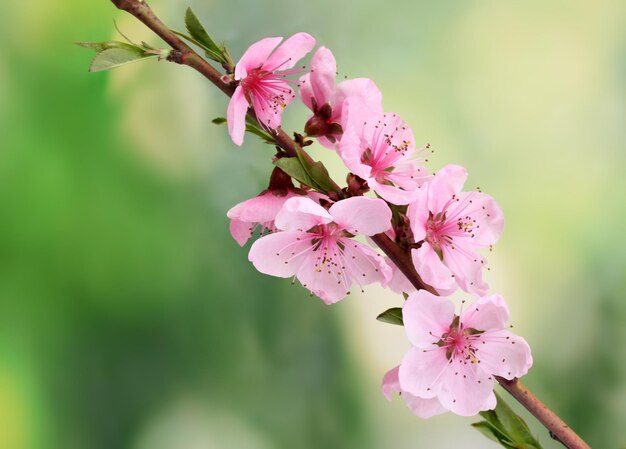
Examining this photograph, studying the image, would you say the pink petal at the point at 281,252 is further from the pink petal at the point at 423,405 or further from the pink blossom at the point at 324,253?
the pink petal at the point at 423,405

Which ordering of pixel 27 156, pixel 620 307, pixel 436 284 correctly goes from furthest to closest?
pixel 620 307 < pixel 27 156 < pixel 436 284

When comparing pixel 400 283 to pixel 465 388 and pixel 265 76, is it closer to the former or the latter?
pixel 465 388

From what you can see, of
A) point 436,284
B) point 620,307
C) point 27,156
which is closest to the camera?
point 436,284

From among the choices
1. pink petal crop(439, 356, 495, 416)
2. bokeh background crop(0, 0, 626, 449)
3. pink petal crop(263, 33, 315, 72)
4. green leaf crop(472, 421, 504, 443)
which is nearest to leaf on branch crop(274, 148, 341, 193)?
pink petal crop(263, 33, 315, 72)

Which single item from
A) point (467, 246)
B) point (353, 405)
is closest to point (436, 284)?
point (467, 246)

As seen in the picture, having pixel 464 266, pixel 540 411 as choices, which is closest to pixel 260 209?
pixel 464 266

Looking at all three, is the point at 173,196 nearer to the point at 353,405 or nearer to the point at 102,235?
the point at 102,235
